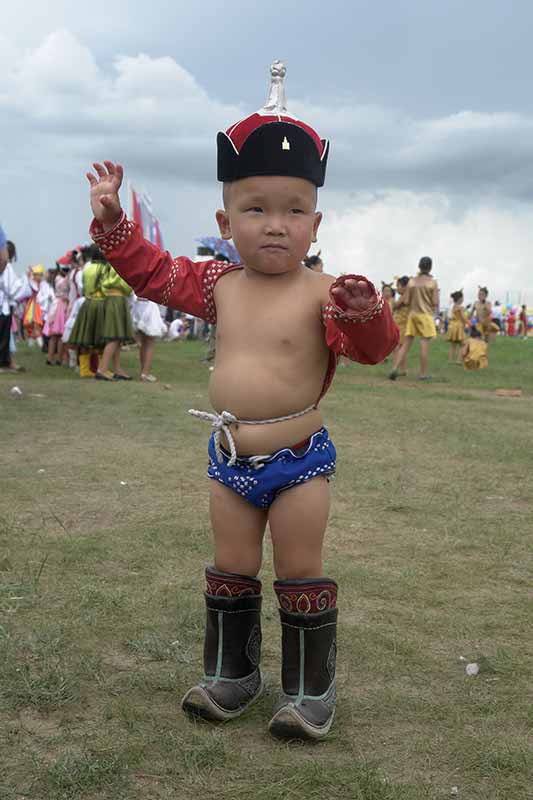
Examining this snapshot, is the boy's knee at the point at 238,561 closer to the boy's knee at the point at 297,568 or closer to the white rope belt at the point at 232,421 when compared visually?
the boy's knee at the point at 297,568

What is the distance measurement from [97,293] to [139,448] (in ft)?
17.3

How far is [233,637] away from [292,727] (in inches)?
15.4

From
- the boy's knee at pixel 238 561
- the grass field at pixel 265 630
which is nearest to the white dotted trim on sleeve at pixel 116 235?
the boy's knee at pixel 238 561

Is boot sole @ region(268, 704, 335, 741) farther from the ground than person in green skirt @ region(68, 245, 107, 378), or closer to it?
closer to it

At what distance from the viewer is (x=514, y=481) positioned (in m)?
6.41

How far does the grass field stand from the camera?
250 cm

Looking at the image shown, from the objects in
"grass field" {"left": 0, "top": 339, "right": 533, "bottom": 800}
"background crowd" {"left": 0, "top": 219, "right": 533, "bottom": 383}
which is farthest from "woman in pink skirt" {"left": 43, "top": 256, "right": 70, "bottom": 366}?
"grass field" {"left": 0, "top": 339, "right": 533, "bottom": 800}

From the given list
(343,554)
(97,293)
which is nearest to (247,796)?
(343,554)

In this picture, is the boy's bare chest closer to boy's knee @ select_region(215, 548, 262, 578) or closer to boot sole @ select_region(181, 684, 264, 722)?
boy's knee @ select_region(215, 548, 262, 578)

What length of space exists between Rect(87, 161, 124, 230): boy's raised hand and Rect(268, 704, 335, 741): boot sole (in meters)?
1.66

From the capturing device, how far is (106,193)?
3.06m

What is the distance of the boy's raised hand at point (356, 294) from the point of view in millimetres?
2553

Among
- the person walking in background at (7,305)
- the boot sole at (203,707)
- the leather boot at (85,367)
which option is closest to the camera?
the boot sole at (203,707)

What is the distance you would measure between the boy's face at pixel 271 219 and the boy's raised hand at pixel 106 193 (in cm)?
42
